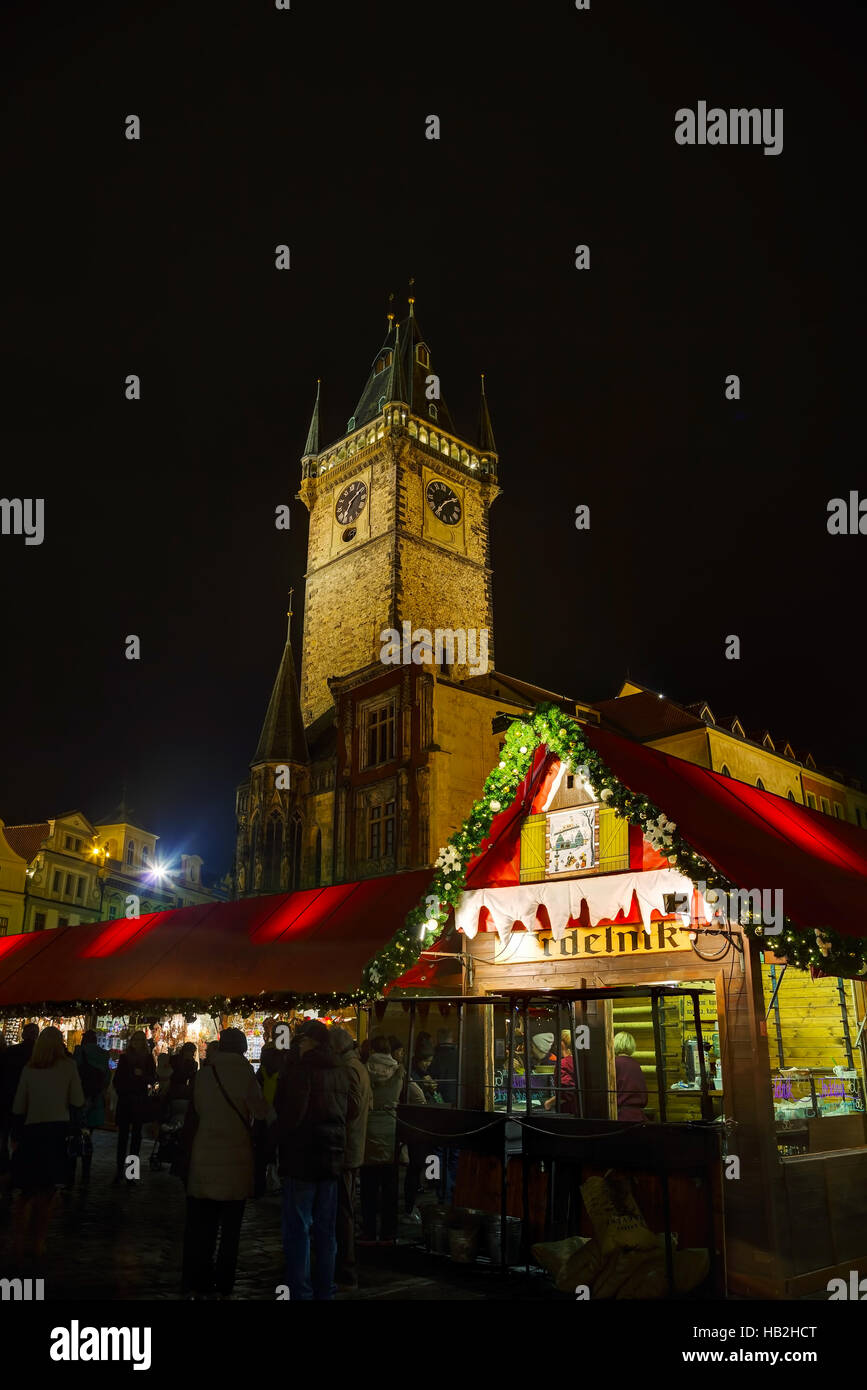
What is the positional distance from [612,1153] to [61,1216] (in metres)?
6.67

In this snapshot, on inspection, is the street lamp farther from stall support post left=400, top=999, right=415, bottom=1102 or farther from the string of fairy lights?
stall support post left=400, top=999, right=415, bottom=1102

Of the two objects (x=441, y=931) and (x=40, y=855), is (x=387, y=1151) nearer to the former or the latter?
(x=441, y=931)

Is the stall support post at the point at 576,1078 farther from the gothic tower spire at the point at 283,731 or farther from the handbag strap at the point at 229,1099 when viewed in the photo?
the gothic tower spire at the point at 283,731

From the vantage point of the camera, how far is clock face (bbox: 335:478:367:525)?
5116cm

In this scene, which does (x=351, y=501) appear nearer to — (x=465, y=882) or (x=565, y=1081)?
(x=465, y=882)

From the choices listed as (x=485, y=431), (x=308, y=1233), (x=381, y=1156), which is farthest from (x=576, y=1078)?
(x=485, y=431)

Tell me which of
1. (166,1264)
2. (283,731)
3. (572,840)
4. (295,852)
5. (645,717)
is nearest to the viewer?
(166,1264)

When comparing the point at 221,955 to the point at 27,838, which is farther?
the point at 27,838

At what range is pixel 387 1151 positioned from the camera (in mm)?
9867

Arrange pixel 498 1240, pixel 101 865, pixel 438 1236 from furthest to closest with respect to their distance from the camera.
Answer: pixel 101 865 < pixel 438 1236 < pixel 498 1240

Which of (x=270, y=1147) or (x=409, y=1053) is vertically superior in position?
(x=409, y=1053)

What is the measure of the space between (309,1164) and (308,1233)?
0.60 m

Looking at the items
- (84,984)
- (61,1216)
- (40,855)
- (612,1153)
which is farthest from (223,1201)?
(40,855)

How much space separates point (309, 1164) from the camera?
23.8 feet
